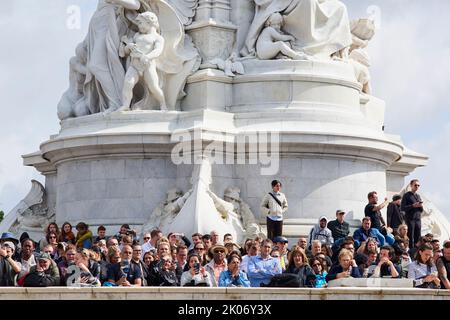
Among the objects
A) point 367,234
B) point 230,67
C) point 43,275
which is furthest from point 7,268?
point 230,67

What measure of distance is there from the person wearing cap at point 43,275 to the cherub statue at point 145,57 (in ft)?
38.5

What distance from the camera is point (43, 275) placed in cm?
2773

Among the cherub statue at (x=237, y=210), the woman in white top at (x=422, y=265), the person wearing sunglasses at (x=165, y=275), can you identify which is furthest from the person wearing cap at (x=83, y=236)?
the woman in white top at (x=422, y=265)

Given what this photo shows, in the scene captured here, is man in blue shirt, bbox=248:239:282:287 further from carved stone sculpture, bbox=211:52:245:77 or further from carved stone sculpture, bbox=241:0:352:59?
carved stone sculpture, bbox=241:0:352:59

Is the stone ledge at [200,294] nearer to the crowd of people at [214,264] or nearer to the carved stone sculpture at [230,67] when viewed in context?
the crowd of people at [214,264]

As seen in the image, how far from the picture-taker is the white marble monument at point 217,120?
38.8 meters

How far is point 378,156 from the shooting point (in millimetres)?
39969

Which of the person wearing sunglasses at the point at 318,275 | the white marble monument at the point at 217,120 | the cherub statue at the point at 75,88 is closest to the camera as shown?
the person wearing sunglasses at the point at 318,275

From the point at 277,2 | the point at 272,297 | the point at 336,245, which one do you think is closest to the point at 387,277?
the point at 272,297

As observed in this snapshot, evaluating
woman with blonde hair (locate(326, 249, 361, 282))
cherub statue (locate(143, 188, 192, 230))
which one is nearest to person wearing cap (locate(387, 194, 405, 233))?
cherub statue (locate(143, 188, 192, 230))

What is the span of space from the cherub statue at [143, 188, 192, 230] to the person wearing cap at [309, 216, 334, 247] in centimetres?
359

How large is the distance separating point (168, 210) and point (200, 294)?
12.3 m

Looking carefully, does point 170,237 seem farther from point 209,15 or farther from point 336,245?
point 209,15

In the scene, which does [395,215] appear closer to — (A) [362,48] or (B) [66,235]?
(A) [362,48]
